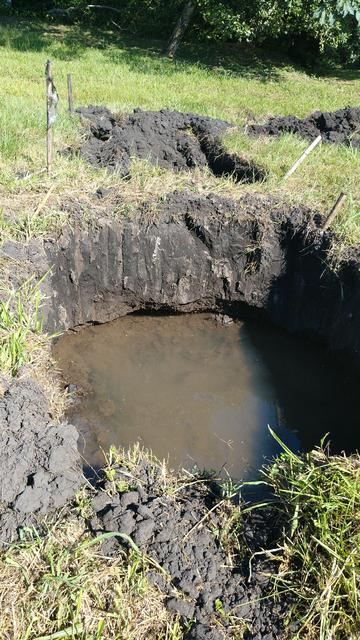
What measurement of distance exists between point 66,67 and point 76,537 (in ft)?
34.8

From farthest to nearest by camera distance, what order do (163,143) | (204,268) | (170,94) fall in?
(170,94), (163,143), (204,268)

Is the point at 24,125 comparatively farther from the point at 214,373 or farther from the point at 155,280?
the point at 214,373

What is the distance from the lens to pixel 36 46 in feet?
41.2

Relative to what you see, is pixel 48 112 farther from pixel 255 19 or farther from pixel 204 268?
pixel 255 19

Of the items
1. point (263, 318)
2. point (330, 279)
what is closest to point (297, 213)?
point (330, 279)

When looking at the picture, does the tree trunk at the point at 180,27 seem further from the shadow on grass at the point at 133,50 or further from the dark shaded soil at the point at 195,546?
the dark shaded soil at the point at 195,546

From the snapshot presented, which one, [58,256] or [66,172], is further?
[66,172]

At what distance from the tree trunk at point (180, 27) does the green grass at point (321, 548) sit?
39.5 ft

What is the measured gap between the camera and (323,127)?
26.8 ft

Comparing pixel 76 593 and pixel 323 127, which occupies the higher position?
pixel 323 127

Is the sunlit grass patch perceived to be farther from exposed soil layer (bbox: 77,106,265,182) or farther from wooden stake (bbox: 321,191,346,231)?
exposed soil layer (bbox: 77,106,265,182)

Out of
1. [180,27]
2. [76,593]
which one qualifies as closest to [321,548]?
[76,593]

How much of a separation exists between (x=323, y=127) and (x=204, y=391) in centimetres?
498

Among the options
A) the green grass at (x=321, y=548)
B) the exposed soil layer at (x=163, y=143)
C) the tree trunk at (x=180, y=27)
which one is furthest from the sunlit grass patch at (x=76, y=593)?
the tree trunk at (x=180, y=27)
